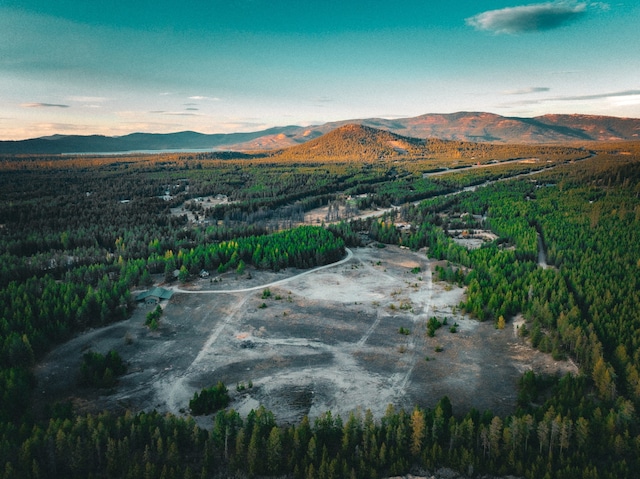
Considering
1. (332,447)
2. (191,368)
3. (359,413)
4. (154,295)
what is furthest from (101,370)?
(359,413)

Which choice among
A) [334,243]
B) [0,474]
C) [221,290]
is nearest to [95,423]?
[0,474]

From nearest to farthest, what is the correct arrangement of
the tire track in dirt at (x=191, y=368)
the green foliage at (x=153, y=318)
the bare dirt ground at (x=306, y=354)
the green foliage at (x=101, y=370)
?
1. the tire track in dirt at (x=191, y=368)
2. the bare dirt ground at (x=306, y=354)
3. the green foliage at (x=101, y=370)
4. the green foliage at (x=153, y=318)

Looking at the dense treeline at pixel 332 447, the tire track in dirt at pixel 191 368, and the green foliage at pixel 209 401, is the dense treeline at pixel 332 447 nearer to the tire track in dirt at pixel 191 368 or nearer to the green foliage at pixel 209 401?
the green foliage at pixel 209 401

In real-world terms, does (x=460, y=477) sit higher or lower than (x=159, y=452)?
lower

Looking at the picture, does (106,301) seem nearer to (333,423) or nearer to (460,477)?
(333,423)

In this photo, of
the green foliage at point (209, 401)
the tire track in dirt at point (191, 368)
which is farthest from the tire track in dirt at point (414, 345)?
the tire track in dirt at point (191, 368)

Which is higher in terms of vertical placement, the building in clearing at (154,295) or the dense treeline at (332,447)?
the building in clearing at (154,295)

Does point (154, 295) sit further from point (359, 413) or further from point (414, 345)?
point (359, 413)
